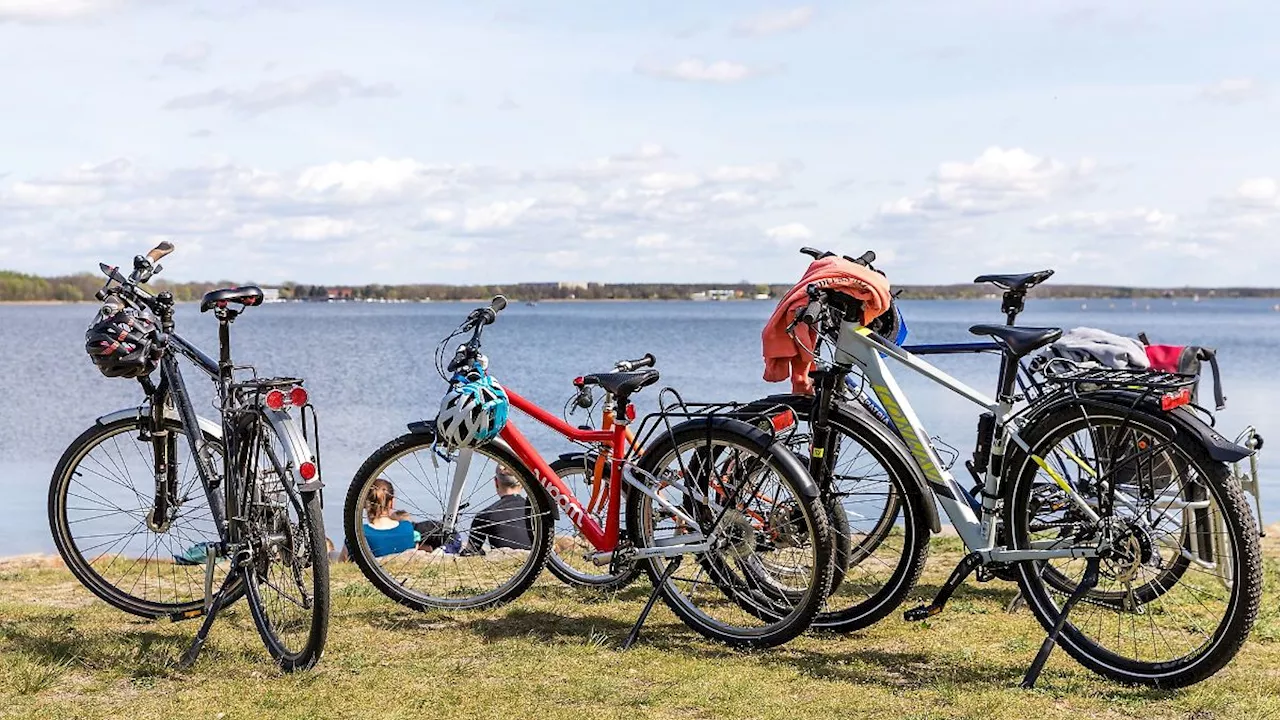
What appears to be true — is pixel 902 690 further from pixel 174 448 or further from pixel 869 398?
pixel 174 448

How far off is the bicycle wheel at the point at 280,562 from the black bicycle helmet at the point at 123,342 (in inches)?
24.5

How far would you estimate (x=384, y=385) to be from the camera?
34.2 metres

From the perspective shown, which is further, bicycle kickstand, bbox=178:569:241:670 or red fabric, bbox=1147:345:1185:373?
red fabric, bbox=1147:345:1185:373

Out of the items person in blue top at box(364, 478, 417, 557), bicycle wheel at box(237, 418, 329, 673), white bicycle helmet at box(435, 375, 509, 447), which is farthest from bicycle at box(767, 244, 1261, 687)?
person in blue top at box(364, 478, 417, 557)

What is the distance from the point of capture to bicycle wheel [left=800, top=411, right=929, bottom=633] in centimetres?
521

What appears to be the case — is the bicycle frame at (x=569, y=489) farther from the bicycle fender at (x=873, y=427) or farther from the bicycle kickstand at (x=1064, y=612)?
the bicycle kickstand at (x=1064, y=612)

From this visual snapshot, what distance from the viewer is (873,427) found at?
17.3ft

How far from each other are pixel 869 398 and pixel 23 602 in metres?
4.14

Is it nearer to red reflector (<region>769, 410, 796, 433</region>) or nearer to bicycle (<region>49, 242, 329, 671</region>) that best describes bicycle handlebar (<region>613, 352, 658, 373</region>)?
red reflector (<region>769, 410, 796, 433</region>)

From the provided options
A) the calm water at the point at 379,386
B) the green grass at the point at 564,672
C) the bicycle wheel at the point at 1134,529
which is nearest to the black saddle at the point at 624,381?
the green grass at the point at 564,672

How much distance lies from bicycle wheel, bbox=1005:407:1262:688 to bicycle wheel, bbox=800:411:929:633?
41 centimetres

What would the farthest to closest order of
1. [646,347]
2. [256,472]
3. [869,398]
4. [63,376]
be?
1. [646,347]
2. [63,376]
3. [869,398]
4. [256,472]

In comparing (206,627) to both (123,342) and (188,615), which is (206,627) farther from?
(123,342)

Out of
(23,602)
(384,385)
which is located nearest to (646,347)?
(384,385)
